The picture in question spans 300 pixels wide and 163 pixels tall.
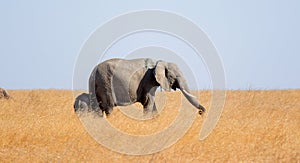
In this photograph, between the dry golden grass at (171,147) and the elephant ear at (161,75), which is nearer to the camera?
the dry golden grass at (171,147)

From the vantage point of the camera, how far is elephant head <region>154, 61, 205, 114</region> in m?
13.7

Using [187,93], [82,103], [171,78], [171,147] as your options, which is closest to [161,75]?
[171,78]

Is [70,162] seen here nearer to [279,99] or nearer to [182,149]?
[182,149]

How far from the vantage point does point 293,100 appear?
60.1ft

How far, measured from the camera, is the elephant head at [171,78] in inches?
540

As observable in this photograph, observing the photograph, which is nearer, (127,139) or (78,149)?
(78,149)

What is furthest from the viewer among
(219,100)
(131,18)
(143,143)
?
(219,100)

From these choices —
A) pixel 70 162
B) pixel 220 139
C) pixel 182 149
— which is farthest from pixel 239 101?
pixel 70 162

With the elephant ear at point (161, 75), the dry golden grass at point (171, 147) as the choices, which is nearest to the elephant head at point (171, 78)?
the elephant ear at point (161, 75)

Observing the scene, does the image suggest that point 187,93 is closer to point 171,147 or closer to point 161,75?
point 161,75

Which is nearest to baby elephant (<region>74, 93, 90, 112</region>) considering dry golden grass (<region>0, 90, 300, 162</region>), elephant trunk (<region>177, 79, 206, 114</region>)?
dry golden grass (<region>0, 90, 300, 162</region>)

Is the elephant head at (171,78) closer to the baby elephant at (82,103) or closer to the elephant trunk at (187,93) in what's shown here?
the elephant trunk at (187,93)

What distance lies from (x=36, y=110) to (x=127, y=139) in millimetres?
6370

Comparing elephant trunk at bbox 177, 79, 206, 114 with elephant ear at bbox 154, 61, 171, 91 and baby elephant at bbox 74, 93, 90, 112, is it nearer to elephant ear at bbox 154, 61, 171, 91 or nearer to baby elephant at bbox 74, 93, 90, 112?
elephant ear at bbox 154, 61, 171, 91
